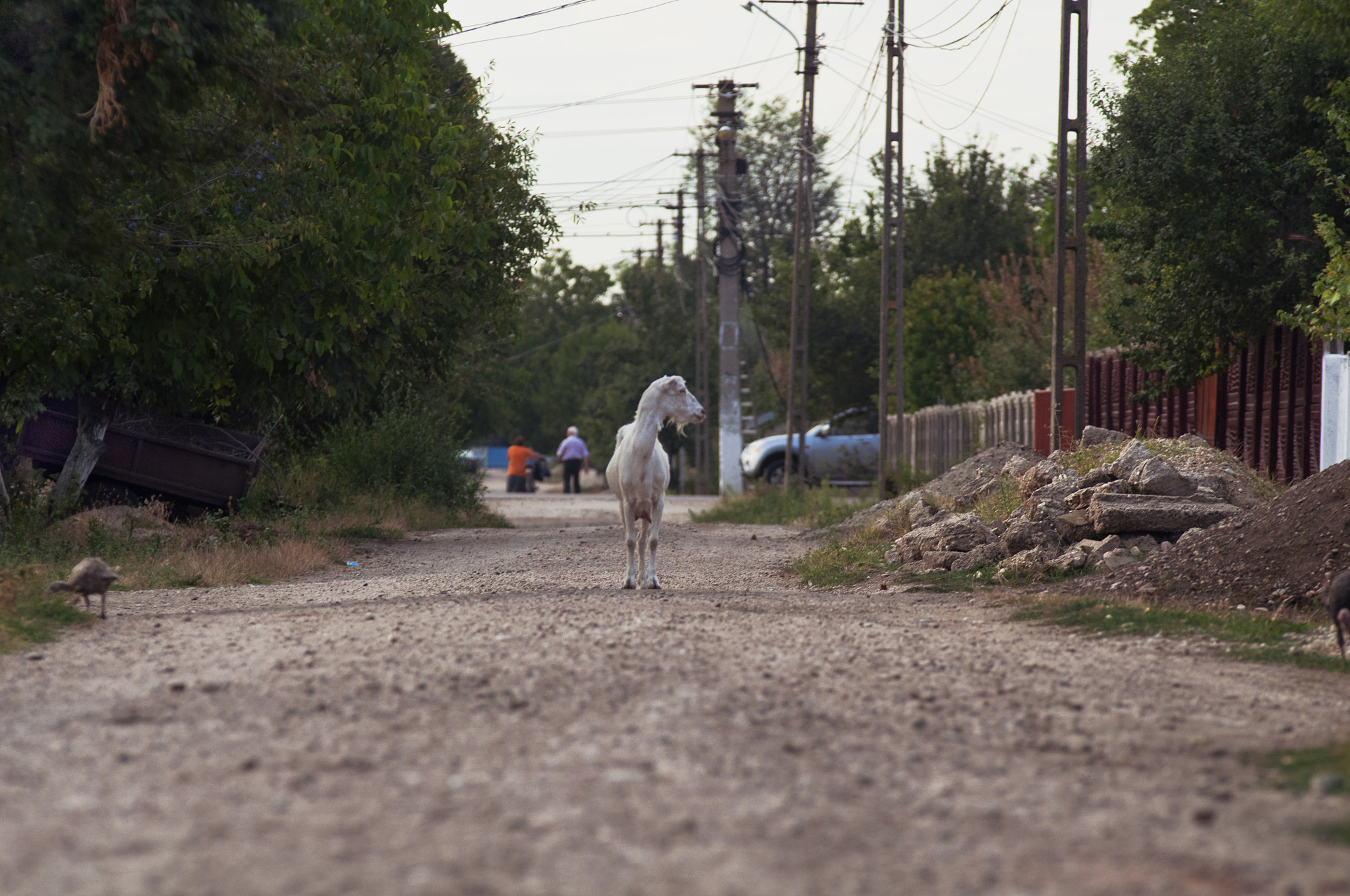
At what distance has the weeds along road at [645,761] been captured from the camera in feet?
12.0

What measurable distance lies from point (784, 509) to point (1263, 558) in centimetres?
1484

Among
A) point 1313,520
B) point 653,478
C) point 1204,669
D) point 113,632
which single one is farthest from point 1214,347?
point 113,632

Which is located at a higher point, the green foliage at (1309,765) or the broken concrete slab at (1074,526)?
the broken concrete slab at (1074,526)

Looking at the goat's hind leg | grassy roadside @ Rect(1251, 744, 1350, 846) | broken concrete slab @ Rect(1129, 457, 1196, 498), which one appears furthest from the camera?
broken concrete slab @ Rect(1129, 457, 1196, 498)

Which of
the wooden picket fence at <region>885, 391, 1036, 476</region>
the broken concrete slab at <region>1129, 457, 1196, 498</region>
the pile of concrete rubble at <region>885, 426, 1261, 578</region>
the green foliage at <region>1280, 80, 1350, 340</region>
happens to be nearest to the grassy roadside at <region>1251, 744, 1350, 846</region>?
the pile of concrete rubble at <region>885, 426, 1261, 578</region>

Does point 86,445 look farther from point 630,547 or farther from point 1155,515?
point 1155,515

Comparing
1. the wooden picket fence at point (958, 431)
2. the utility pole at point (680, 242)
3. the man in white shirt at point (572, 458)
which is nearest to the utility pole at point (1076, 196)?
the wooden picket fence at point (958, 431)

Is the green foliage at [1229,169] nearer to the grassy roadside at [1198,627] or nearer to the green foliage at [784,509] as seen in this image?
the green foliage at [784,509]

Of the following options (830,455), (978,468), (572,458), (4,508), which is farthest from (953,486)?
(572,458)

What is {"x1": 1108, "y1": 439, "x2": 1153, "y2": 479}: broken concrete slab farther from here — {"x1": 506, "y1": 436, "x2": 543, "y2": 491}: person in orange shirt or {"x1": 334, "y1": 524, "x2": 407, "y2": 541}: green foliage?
{"x1": 506, "y1": 436, "x2": 543, "y2": 491}: person in orange shirt

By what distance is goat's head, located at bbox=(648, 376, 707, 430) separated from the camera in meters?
11.6

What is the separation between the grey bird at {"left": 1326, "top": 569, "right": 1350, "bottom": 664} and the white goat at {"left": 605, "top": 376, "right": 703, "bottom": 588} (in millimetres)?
5394

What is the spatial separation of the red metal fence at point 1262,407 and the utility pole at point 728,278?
15.5 m

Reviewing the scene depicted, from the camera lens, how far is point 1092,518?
12141 mm
